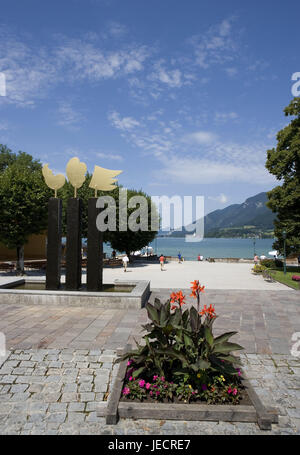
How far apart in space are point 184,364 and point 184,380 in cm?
29

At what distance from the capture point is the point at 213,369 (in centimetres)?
445

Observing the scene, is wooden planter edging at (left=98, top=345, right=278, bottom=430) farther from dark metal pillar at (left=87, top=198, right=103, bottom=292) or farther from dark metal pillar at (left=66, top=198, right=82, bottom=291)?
dark metal pillar at (left=66, top=198, right=82, bottom=291)

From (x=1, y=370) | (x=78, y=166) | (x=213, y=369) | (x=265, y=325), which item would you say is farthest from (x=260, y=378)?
(x=78, y=166)

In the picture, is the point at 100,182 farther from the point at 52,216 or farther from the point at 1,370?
the point at 1,370

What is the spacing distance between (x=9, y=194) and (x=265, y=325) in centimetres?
1806

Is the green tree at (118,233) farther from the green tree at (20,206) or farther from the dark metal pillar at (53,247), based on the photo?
the dark metal pillar at (53,247)

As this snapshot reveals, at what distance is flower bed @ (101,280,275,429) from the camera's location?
13.5 feet

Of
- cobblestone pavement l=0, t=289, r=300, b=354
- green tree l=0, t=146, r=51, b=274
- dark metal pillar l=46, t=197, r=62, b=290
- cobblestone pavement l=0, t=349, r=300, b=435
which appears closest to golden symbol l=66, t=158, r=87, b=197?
dark metal pillar l=46, t=197, r=62, b=290

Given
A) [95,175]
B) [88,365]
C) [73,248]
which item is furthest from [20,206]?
[88,365]

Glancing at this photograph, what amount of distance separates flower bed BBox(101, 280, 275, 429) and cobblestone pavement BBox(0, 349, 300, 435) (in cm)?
16

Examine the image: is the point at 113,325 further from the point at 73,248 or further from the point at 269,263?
the point at 269,263

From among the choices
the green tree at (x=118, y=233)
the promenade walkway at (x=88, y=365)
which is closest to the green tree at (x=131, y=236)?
the green tree at (x=118, y=233)

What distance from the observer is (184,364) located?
4.35m

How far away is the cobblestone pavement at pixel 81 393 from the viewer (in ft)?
13.1
